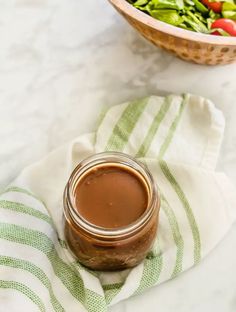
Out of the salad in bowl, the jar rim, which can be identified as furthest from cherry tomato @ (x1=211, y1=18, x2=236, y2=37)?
the jar rim

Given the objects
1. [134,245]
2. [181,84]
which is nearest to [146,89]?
[181,84]

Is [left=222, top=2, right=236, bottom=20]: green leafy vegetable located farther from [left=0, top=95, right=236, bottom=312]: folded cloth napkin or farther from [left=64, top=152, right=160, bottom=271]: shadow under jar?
[left=64, top=152, right=160, bottom=271]: shadow under jar

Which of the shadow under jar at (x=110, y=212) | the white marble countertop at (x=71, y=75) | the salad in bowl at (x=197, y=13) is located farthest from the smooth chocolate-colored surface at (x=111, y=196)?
the salad in bowl at (x=197, y=13)

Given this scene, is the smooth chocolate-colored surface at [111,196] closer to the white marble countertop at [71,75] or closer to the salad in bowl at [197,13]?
the white marble countertop at [71,75]

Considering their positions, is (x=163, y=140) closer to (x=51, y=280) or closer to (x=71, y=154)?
(x=71, y=154)

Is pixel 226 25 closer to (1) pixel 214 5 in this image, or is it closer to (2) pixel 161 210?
(1) pixel 214 5

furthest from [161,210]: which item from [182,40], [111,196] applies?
[182,40]
